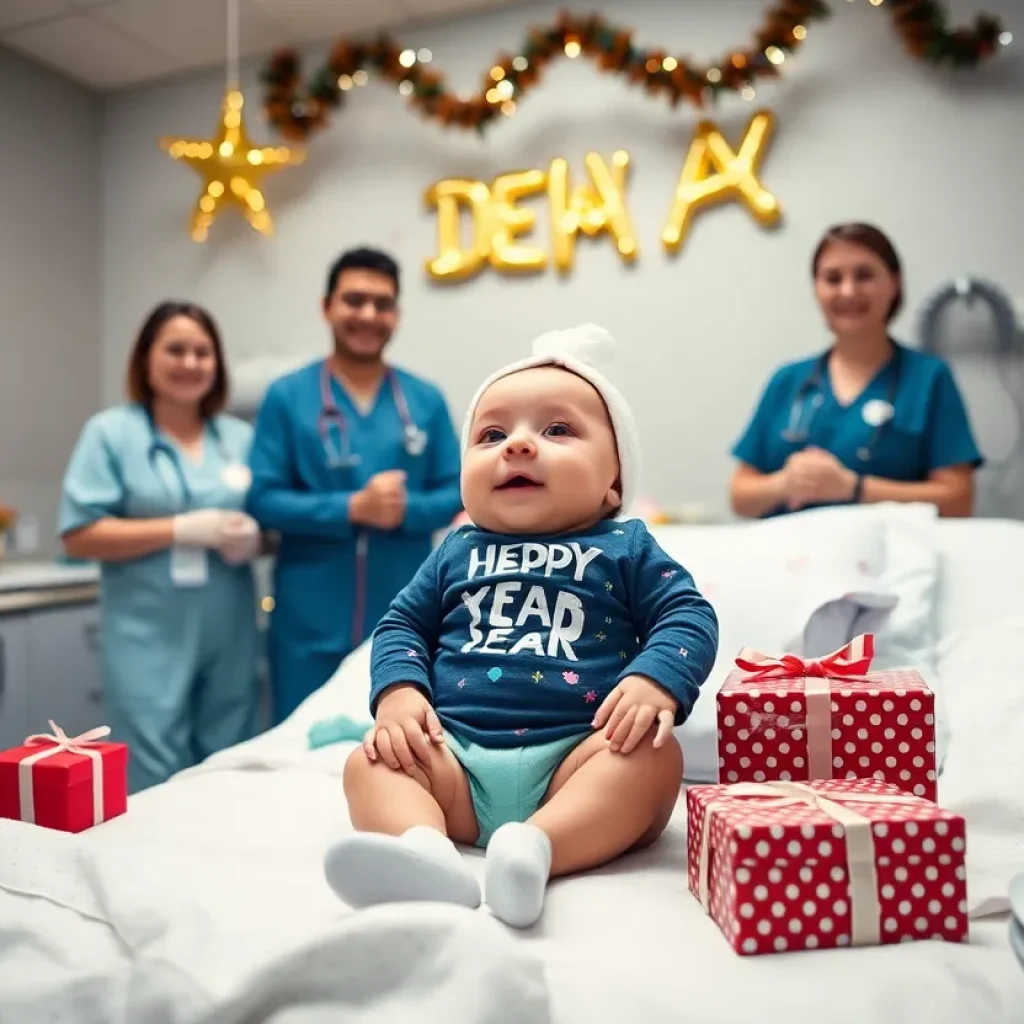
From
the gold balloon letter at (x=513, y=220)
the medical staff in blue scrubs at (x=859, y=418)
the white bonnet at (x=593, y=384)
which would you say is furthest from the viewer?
the gold balloon letter at (x=513, y=220)

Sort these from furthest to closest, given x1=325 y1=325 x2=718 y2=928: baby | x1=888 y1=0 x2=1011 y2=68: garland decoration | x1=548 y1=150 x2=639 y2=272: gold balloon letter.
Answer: x1=548 y1=150 x2=639 y2=272: gold balloon letter < x1=888 y1=0 x2=1011 y2=68: garland decoration < x1=325 y1=325 x2=718 y2=928: baby

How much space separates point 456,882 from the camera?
0.88 m

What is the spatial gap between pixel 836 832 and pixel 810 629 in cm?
74

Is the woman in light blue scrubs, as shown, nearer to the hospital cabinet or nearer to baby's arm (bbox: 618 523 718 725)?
the hospital cabinet

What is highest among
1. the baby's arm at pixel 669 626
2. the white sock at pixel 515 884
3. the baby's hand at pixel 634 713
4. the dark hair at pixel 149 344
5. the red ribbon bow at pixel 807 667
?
the dark hair at pixel 149 344

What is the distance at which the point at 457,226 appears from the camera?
329cm

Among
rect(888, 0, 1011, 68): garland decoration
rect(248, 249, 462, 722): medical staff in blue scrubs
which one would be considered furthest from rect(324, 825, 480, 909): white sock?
rect(888, 0, 1011, 68): garland decoration

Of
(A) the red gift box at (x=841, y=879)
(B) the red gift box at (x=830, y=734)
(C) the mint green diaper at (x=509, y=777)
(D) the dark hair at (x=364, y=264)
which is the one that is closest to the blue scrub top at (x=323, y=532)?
(D) the dark hair at (x=364, y=264)

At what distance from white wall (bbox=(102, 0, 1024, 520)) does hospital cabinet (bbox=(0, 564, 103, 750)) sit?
1.08m

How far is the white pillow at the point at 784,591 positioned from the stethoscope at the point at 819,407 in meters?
0.39

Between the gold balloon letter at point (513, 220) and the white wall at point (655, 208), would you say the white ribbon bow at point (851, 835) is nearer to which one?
the white wall at point (655, 208)

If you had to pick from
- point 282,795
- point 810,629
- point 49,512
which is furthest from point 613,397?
point 49,512

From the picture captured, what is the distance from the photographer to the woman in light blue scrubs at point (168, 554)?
235 centimetres

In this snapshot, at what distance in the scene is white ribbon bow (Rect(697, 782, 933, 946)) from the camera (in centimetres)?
83
